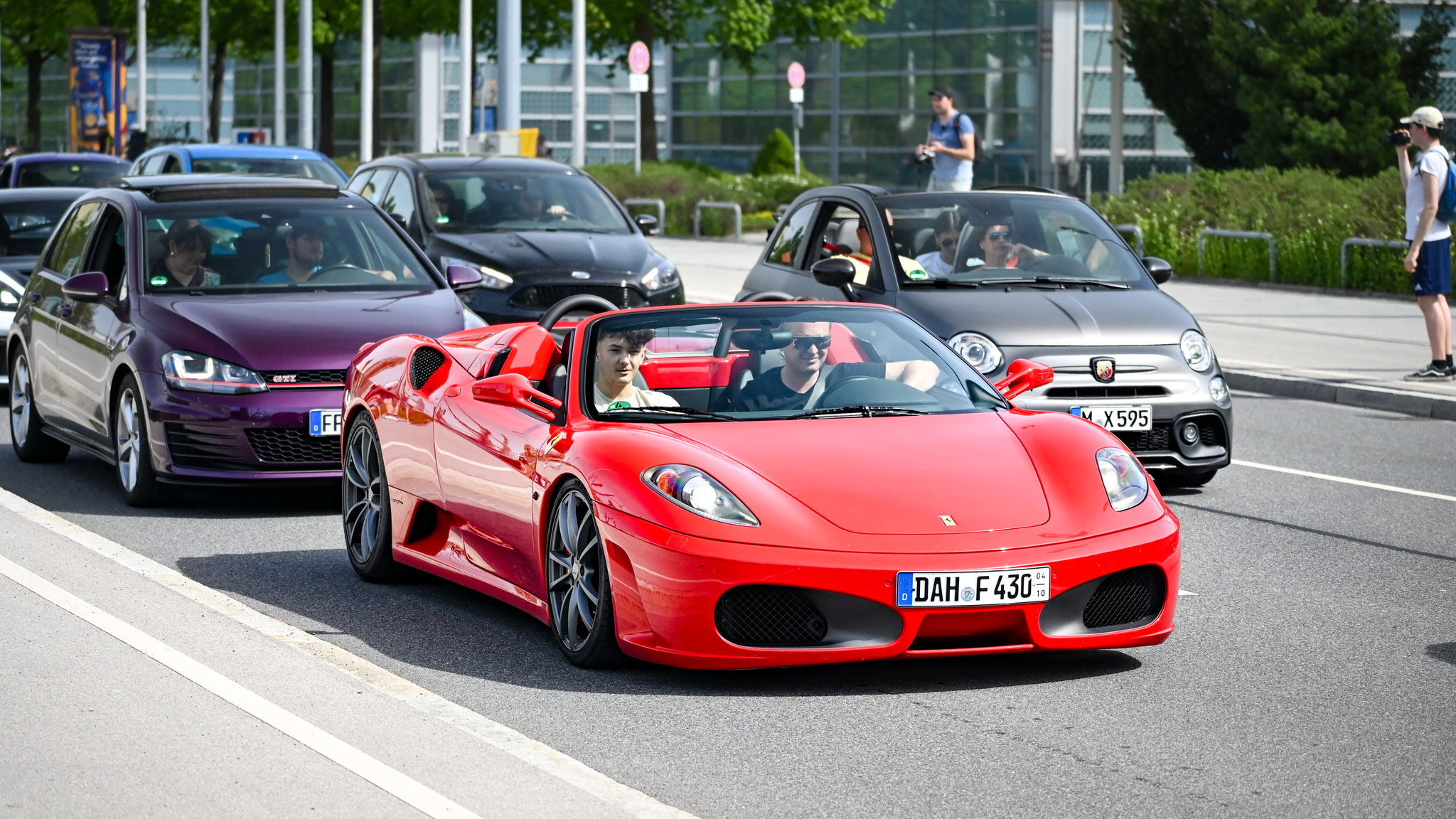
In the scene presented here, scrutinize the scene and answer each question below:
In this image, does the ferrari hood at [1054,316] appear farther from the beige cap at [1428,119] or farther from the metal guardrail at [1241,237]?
the metal guardrail at [1241,237]

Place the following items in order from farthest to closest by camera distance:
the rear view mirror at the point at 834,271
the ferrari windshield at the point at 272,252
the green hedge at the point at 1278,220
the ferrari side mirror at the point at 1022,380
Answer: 1. the green hedge at the point at 1278,220
2. the rear view mirror at the point at 834,271
3. the ferrari windshield at the point at 272,252
4. the ferrari side mirror at the point at 1022,380

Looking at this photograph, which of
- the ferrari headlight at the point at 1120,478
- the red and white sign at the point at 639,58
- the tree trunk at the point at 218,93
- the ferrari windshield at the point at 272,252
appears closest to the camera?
the ferrari headlight at the point at 1120,478

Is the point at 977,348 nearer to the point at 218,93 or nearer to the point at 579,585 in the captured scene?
the point at 579,585

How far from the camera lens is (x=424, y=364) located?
8102 mm

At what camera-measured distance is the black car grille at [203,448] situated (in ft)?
31.6

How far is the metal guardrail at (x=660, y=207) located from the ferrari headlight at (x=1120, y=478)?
28.4 m

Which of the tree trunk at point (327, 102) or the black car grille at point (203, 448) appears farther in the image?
the tree trunk at point (327, 102)

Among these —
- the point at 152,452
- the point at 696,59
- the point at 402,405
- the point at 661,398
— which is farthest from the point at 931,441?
the point at 696,59

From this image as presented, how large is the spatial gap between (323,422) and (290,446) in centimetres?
19

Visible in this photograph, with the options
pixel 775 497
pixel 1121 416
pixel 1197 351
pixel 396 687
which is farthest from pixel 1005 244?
pixel 396 687

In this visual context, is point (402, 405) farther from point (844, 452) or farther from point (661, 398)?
point (844, 452)

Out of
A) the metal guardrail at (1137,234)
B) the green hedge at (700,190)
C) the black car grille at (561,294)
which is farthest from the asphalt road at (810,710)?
the green hedge at (700,190)

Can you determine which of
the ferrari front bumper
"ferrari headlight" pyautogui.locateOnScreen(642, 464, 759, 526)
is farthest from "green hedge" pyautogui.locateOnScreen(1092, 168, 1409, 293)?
"ferrari headlight" pyautogui.locateOnScreen(642, 464, 759, 526)

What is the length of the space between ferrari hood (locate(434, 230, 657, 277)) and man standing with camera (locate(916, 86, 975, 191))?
5.39 meters
